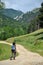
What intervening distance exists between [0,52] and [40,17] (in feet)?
167

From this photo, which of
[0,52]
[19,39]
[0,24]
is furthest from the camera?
[0,24]

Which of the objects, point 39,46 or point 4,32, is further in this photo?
point 4,32

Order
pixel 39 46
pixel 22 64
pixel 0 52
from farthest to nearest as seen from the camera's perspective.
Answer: pixel 39 46 → pixel 0 52 → pixel 22 64

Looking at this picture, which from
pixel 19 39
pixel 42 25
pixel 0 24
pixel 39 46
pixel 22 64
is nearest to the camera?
pixel 22 64

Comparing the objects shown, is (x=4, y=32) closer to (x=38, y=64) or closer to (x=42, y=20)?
(x=42, y=20)

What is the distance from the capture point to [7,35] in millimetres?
89250

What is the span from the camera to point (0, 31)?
3504 inches

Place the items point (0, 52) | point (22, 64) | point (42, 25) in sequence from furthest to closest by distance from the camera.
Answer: point (42, 25) → point (0, 52) → point (22, 64)

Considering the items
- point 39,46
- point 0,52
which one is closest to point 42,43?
point 39,46

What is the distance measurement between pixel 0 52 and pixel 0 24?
242 feet

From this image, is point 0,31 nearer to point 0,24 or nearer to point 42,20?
point 42,20

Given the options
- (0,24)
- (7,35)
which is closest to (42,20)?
(7,35)

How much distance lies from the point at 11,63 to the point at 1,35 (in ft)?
199

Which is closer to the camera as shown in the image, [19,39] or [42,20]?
[19,39]
